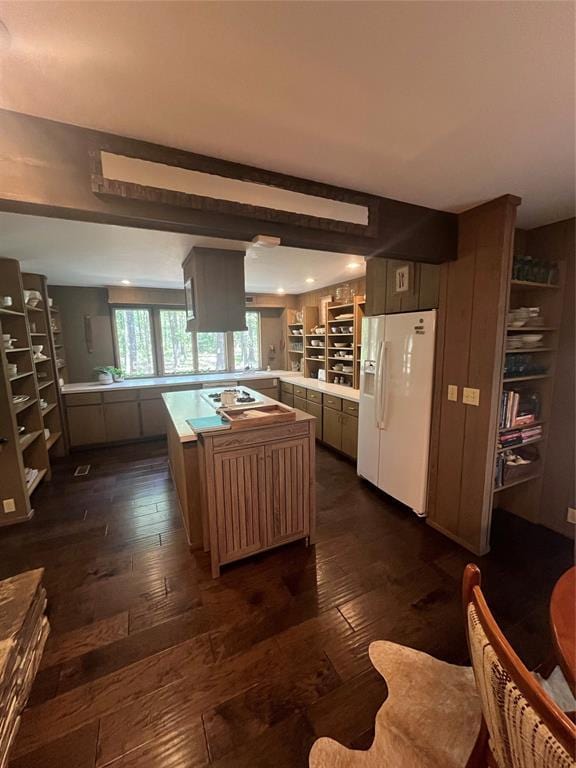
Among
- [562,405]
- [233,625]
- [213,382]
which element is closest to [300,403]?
[213,382]

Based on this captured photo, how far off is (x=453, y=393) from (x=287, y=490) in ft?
4.80

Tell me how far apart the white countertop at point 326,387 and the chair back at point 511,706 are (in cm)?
292

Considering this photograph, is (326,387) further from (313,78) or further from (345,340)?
(313,78)

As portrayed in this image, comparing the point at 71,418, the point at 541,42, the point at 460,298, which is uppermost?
the point at 541,42

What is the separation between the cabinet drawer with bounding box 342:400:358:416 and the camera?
12.3ft

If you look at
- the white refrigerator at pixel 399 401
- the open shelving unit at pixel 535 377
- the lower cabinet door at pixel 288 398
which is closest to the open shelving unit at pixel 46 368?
the lower cabinet door at pixel 288 398

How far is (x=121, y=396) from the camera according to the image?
15.0 feet

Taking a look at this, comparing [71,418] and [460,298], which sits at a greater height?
[460,298]

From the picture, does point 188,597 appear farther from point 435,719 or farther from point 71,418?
point 71,418

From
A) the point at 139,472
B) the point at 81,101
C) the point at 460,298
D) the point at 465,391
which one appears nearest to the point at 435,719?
the point at 465,391

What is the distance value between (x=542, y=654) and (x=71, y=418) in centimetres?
518

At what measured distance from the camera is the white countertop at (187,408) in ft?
7.46

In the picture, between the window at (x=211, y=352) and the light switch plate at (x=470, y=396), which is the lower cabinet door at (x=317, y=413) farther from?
the light switch plate at (x=470, y=396)

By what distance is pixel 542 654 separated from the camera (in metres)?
1.58
